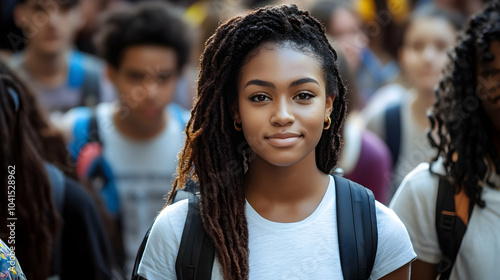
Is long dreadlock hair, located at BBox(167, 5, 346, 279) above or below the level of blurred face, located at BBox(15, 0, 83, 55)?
below

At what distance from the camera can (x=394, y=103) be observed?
613 centimetres

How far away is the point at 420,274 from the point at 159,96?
2670 millimetres

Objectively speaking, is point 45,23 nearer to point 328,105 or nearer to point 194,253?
point 328,105

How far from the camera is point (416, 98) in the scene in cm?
615

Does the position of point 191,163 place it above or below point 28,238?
above

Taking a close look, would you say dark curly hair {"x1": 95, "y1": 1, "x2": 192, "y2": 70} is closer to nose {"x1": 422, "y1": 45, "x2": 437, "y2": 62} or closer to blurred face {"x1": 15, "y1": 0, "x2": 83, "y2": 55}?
blurred face {"x1": 15, "y1": 0, "x2": 83, "y2": 55}

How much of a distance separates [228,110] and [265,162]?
24 centimetres

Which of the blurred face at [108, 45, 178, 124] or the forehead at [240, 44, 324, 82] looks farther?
the blurred face at [108, 45, 178, 124]

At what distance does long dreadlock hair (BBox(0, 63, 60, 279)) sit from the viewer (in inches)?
146

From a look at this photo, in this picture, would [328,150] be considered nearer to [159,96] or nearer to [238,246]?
[238,246]

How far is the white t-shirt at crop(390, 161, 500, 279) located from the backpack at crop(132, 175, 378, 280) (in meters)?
0.53

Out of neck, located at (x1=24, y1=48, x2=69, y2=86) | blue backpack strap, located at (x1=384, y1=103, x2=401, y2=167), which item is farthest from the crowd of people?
neck, located at (x1=24, y1=48, x2=69, y2=86)

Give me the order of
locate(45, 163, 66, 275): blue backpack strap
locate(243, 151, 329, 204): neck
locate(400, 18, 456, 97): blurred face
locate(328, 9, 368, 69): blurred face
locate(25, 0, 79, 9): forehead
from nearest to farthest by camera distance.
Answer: locate(243, 151, 329, 204): neck → locate(45, 163, 66, 275): blue backpack strap → locate(400, 18, 456, 97): blurred face → locate(25, 0, 79, 9): forehead → locate(328, 9, 368, 69): blurred face

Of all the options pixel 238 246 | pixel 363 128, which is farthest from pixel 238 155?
pixel 363 128
